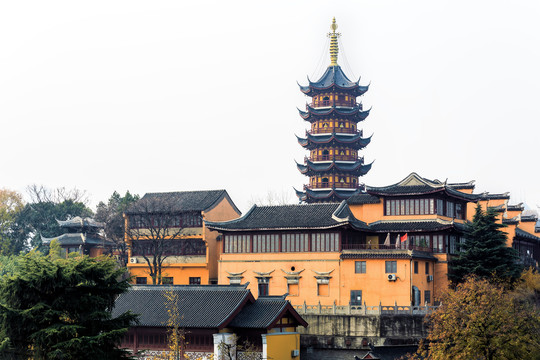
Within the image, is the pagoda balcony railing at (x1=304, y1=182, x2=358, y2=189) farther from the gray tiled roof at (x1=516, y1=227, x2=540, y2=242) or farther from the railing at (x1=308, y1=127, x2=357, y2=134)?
the gray tiled roof at (x1=516, y1=227, x2=540, y2=242)

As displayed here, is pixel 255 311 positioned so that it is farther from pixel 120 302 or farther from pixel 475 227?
pixel 475 227

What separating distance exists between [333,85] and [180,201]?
67.7ft

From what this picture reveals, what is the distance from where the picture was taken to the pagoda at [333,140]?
3004 inches

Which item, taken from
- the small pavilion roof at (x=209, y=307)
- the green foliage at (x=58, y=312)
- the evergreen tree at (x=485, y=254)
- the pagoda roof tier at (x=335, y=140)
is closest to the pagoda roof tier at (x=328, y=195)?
the pagoda roof tier at (x=335, y=140)

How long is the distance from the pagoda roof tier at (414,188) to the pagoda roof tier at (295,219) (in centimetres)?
271

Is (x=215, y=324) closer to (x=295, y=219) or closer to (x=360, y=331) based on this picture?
(x=360, y=331)

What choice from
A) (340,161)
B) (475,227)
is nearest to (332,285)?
(475,227)

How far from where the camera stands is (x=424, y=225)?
54.9 metres

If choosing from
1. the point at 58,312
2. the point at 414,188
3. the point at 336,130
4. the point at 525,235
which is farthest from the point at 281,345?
the point at 336,130

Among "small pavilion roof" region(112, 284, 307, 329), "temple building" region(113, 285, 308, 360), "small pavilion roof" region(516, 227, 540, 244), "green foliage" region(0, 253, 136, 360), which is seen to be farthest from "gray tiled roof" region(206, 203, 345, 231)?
Result: "green foliage" region(0, 253, 136, 360)

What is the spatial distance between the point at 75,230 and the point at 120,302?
31.6 m

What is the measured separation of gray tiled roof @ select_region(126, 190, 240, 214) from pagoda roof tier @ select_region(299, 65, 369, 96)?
1672cm

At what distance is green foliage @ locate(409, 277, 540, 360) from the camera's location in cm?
3575

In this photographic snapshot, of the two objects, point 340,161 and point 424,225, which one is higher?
point 340,161
